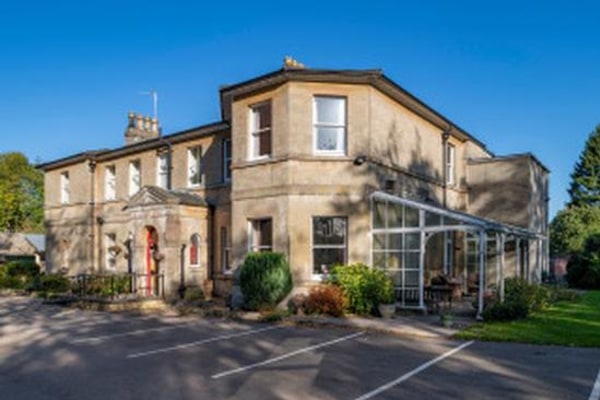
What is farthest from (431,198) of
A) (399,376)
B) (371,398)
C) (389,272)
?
(371,398)

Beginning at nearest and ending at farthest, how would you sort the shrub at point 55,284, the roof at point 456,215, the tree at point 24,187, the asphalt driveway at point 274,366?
the asphalt driveway at point 274,366 < the roof at point 456,215 < the shrub at point 55,284 < the tree at point 24,187

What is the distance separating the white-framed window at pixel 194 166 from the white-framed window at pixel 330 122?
21.9 ft

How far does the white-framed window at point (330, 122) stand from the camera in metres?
16.2

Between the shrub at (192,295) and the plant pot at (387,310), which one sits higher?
the plant pot at (387,310)

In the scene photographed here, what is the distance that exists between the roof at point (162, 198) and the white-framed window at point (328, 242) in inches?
225

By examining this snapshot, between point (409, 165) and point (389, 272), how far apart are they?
483cm

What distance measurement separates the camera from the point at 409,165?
19062 mm

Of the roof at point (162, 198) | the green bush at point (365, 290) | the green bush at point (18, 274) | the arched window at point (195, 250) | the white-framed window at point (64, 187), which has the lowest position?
the green bush at point (18, 274)

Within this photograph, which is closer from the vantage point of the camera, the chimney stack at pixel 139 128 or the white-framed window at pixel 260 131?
the white-framed window at pixel 260 131

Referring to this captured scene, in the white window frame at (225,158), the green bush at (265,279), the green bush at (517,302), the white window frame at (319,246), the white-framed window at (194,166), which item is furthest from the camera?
the white-framed window at (194,166)

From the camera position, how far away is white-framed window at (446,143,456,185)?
75.3ft

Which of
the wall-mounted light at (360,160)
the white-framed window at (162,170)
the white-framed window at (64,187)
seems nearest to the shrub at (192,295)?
the white-framed window at (162,170)

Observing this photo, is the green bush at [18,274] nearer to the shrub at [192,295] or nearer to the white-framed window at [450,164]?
the shrub at [192,295]

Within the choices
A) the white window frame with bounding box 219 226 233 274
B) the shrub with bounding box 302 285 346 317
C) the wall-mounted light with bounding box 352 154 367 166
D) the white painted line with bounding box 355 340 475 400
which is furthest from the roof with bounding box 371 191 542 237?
the white window frame with bounding box 219 226 233 274
